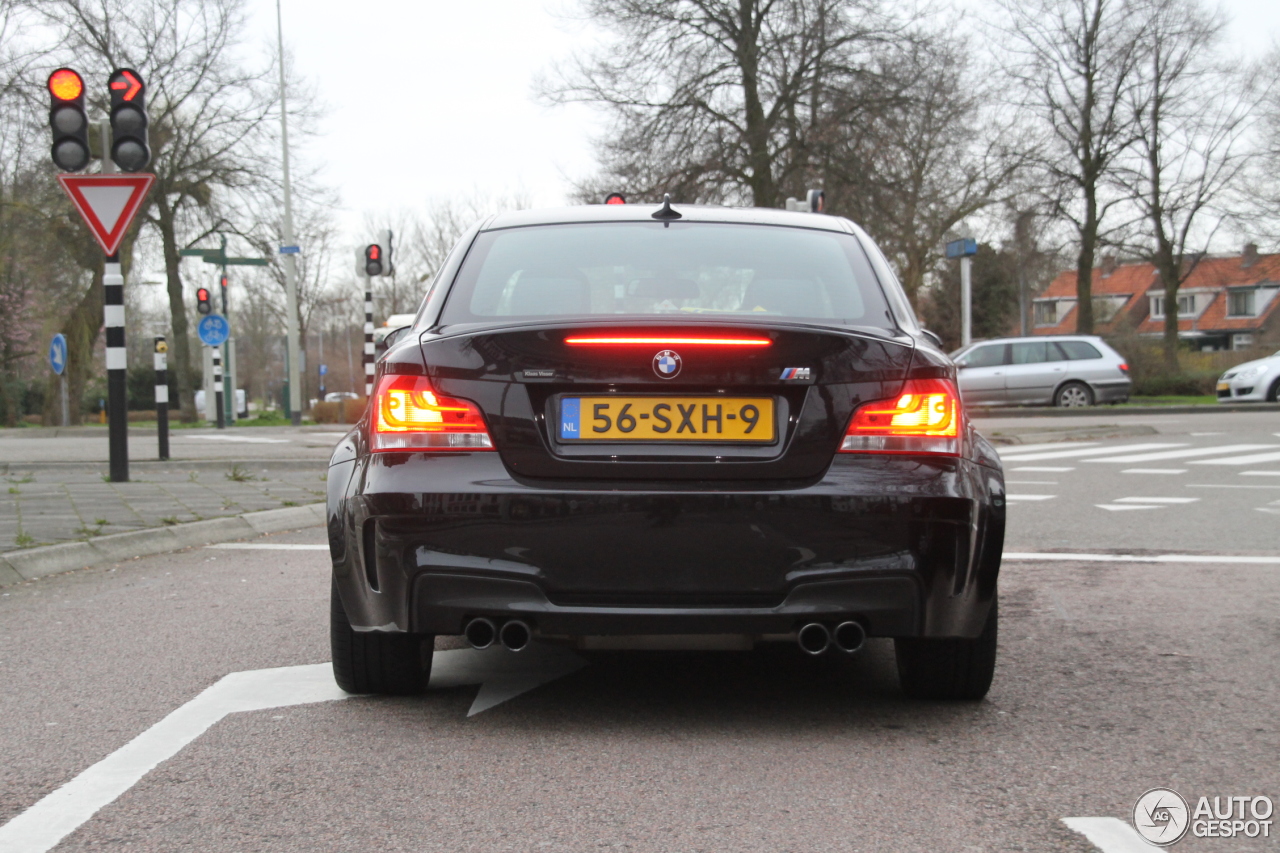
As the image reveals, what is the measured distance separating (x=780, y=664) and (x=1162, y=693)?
1320 mm

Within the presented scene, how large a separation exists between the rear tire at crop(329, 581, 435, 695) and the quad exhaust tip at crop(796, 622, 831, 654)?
120 cm

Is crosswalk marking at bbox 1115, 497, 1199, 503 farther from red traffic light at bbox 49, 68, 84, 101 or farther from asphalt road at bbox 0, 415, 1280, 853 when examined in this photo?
red traffic light at bbox 49, 68, 84, 101

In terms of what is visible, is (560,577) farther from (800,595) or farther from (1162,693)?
(1162,693)

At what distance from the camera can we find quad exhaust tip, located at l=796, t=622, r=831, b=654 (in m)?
3.80

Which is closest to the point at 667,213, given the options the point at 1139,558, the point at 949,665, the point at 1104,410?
the point at 949,665

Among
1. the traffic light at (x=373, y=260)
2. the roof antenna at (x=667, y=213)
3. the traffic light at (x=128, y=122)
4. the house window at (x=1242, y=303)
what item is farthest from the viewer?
the house window at (x=1242, y=303)

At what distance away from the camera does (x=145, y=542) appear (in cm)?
822

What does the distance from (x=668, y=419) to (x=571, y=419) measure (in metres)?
0.27

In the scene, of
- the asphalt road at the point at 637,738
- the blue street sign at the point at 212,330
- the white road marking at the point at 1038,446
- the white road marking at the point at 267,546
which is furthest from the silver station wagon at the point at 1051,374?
the asphalt road at the point at 637,738

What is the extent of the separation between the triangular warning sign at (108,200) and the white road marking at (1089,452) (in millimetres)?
9474

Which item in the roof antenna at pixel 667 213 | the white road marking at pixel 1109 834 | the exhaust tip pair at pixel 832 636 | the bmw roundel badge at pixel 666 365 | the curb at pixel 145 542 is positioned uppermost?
the roof antenna at pixel 667 213

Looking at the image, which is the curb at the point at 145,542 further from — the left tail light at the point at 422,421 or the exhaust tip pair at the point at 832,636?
the exhaust tip pair at the point at 832,636

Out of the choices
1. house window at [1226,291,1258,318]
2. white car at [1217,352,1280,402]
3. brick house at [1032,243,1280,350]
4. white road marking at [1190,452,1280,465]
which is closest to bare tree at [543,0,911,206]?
white car at [1217,352,1280,402]

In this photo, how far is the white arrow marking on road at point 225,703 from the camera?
10.5ft
